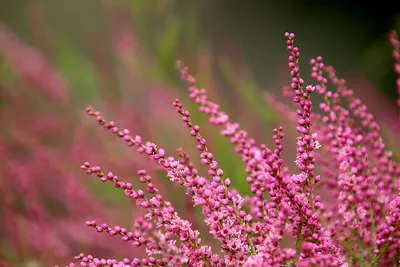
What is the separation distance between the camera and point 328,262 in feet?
1.86

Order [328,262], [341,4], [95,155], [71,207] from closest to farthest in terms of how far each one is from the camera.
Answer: [328,262]
[71,207]
[95,155]
[341,4]

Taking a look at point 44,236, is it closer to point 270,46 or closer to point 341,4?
point 341,4

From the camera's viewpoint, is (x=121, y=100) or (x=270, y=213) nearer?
(x=270, y=213)

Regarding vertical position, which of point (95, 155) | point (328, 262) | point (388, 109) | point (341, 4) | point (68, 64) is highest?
point (341, 4)

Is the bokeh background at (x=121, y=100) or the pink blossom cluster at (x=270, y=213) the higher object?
the bokeh background at (x=121, y=100)

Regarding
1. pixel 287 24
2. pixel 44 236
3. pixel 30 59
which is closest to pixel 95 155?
pixel 44 236

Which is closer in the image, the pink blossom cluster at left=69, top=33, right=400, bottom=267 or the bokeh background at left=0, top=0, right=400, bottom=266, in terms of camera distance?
the pink blossom cluster at left=69, top=33, right=400, bottom=267

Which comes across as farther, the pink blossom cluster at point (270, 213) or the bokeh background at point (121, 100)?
the bokeh background at point (121, 100)

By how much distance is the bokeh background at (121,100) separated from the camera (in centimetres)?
139

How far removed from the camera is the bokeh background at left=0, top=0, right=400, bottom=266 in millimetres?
1388

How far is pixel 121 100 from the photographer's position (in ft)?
7.52

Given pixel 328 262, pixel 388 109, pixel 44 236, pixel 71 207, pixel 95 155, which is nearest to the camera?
pixel 328 262

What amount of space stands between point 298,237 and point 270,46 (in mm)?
3226

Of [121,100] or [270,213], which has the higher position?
[121,100]
